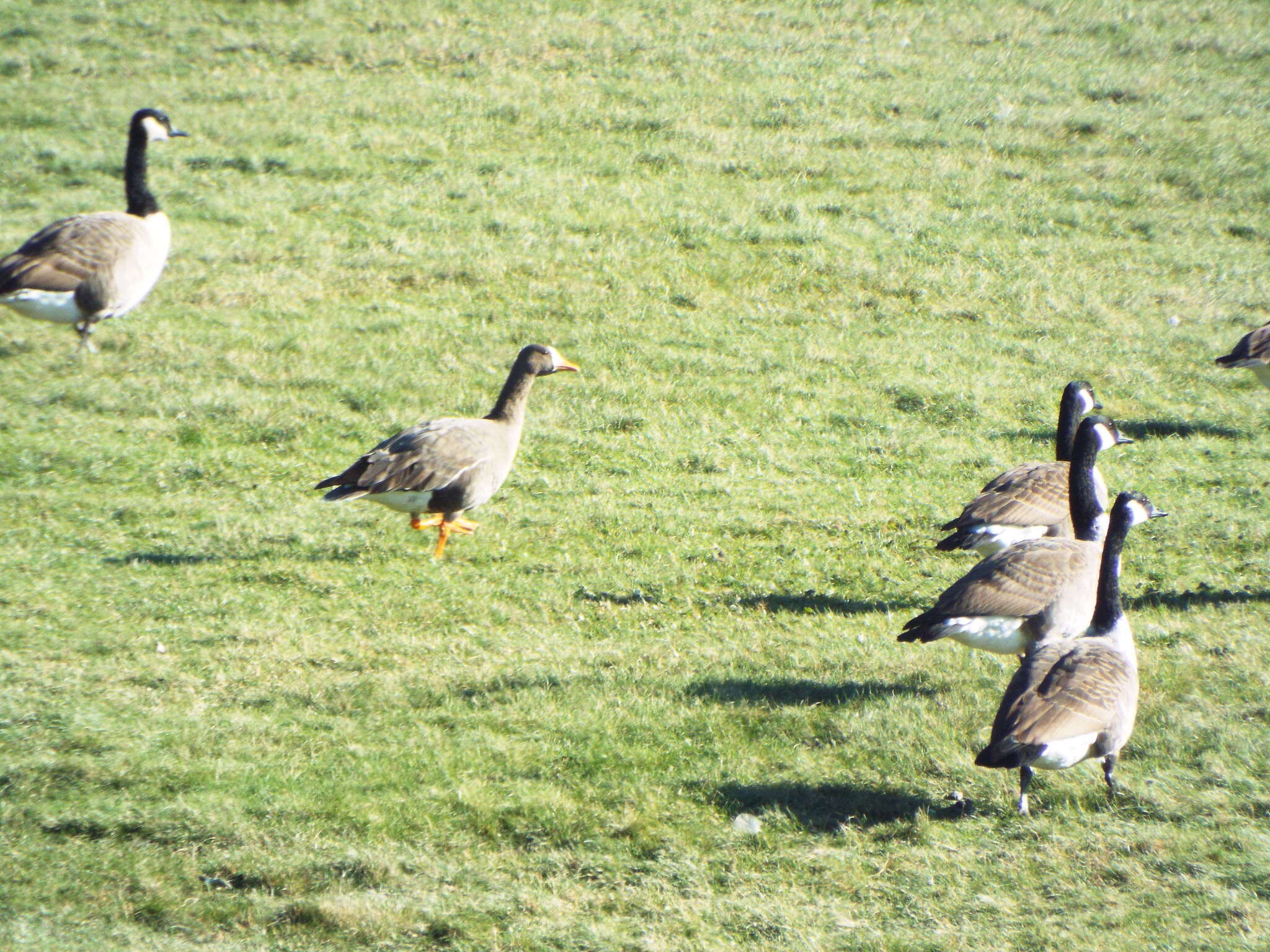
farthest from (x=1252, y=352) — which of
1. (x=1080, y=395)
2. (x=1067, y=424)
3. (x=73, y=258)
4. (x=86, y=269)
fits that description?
(x=73, y=258)

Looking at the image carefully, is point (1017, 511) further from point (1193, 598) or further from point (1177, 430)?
point (1177, 430)

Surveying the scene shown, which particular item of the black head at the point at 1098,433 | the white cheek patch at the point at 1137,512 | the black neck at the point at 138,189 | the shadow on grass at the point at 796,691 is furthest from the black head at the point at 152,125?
the white cheek patch at the point at 1137,512

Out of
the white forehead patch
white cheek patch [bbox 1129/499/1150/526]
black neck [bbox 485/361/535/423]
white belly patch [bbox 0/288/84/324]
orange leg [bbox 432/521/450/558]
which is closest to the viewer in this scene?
white cheek patch [bbox 1129/499/1150/526]

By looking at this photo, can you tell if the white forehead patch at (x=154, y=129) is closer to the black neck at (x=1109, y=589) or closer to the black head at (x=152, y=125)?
the black head at (x=152, y=125)

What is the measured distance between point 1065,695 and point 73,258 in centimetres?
1167

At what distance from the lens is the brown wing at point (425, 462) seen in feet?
34.0

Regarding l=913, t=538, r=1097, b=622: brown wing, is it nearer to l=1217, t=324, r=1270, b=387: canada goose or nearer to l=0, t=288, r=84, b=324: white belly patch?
l=1217, t=324, r=1270, b=387: canada goose

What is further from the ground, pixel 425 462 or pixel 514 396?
pixel 514 396

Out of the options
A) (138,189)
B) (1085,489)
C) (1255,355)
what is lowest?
(1085,489)

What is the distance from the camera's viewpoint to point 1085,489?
10.0 metres

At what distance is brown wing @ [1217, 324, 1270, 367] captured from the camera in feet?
41.7

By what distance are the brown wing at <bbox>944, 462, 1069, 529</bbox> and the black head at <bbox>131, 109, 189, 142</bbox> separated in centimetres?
1164

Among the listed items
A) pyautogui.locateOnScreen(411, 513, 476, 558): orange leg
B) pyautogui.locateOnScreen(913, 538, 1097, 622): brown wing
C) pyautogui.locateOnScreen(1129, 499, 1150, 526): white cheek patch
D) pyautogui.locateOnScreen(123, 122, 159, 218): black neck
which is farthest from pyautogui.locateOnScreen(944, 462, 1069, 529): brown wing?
pyautogui.locateOnScreen(123, 122, 159, 218): black neck

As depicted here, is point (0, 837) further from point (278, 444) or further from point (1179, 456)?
point (1179, 456)
